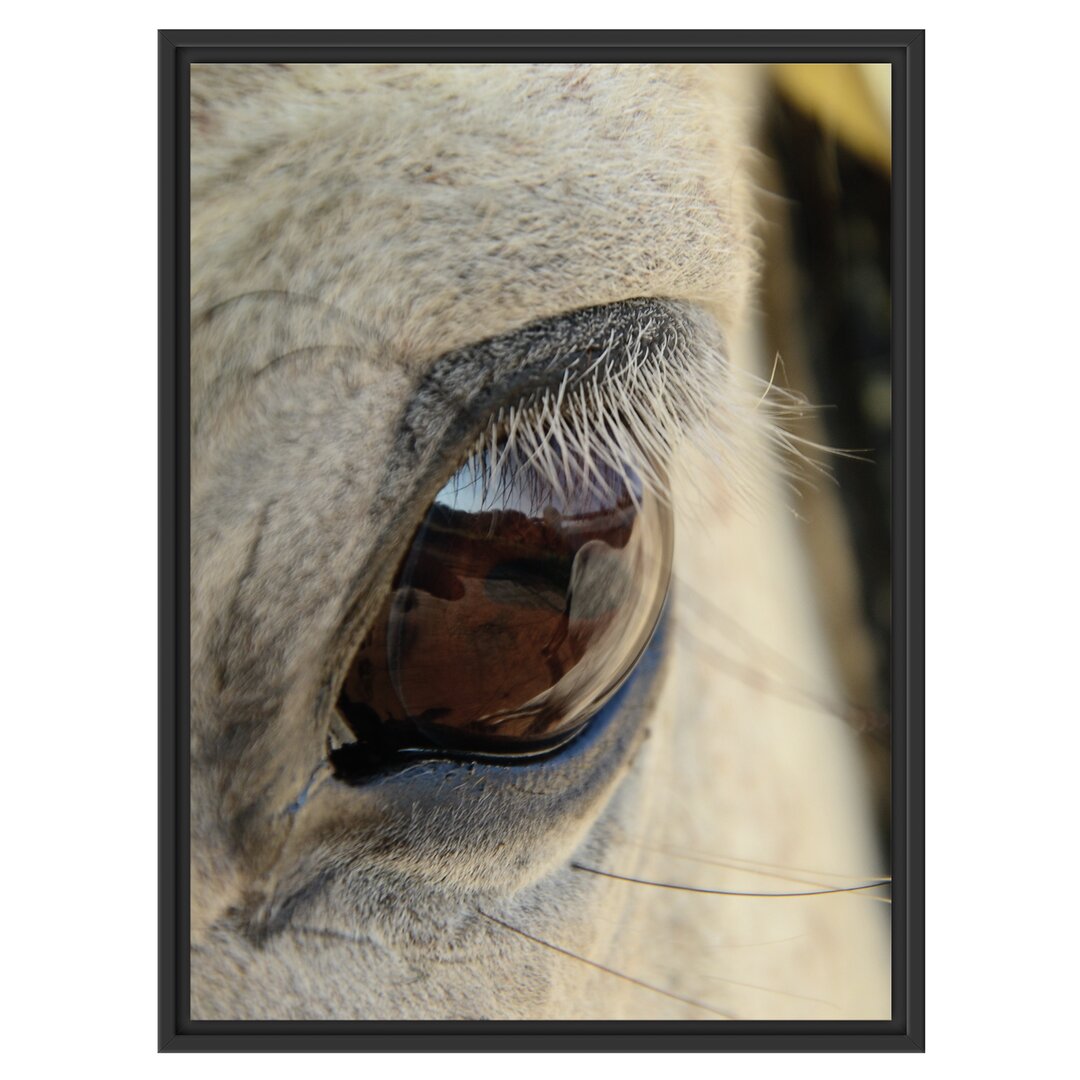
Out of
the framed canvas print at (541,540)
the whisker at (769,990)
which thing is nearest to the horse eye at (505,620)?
the framed canvas print at (541,540)

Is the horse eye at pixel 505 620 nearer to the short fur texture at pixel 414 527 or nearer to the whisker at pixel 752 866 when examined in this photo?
the short fur texture at pixel 414 527

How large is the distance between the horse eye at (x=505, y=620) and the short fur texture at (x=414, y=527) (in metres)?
0.03

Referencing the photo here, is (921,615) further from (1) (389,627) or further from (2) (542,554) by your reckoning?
(1) (389,627)

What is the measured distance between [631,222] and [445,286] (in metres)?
0.17

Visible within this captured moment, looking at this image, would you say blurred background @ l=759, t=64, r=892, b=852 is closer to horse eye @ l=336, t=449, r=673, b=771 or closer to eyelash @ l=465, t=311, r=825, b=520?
eyelash @ l=465, t=311, r=825, b=520

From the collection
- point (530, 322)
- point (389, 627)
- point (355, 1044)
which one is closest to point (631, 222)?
point (530, 322)

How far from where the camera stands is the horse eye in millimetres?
769

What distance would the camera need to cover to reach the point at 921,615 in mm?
909

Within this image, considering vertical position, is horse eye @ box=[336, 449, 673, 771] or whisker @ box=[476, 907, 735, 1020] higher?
horse eye @ box=[336, 449, 673, 771]

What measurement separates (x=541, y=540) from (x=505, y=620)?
0.07 m

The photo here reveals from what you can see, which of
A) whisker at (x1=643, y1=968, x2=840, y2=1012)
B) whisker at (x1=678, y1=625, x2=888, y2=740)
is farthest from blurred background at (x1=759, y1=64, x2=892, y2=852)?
whisker at (x1=643, y1=968, x2=840, y2=1012)

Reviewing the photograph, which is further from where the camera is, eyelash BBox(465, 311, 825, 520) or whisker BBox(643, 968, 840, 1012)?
whisker BBox(643, 968, 840, 1012)

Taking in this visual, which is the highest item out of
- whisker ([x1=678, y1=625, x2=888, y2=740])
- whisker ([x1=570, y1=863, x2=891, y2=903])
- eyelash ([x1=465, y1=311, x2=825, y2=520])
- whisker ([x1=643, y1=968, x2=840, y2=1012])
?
eyelash ([x1=465, y1=311, x2=825, y2=520])

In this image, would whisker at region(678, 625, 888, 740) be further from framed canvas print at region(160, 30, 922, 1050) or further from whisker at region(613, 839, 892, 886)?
whisker at region(613, 839, 892, 886)
